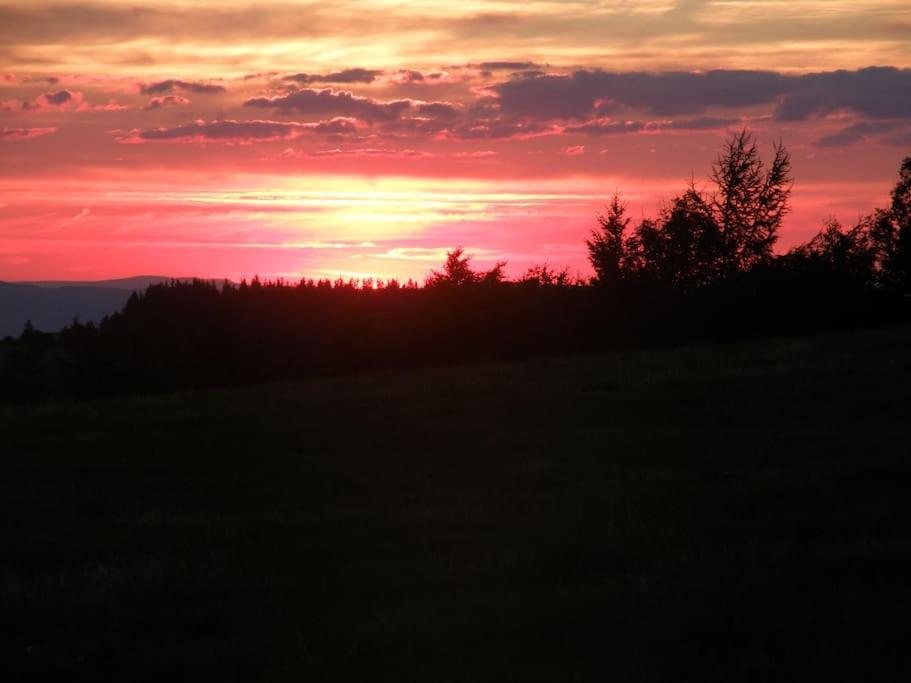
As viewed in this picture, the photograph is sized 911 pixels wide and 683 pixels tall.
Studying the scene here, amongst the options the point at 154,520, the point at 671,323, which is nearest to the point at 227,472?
the point at 154,520

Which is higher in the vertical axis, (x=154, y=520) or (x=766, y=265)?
(x=766, y=265)

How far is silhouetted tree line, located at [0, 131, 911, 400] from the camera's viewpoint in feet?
141

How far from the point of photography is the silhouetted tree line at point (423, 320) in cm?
4288

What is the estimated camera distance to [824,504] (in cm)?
1116

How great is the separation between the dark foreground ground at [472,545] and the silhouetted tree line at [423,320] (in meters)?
22.8

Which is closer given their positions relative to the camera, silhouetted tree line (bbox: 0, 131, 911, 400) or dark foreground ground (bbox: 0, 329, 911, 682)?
dark foreground ground (bbox: 0, 329, 911, 682)

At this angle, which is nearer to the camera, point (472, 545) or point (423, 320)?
point (472, 545)

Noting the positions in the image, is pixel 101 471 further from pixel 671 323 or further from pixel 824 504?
pixel 671 323

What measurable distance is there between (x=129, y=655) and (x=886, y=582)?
5.46m

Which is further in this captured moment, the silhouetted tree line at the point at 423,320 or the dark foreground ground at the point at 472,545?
the silhouetted tree line at the point at 423,320

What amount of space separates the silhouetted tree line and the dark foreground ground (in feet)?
74.8

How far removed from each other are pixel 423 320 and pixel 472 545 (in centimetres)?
3699

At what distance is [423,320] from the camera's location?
46.7 m

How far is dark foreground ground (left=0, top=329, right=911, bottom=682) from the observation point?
684 cm
